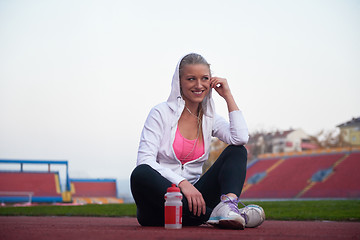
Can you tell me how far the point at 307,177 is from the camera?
32688 millimetres

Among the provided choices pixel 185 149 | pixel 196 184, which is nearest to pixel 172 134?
pixel 185 149

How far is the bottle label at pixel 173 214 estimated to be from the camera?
2.97 m

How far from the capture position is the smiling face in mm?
3512

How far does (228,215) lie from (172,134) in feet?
2.62

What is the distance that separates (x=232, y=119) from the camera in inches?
143

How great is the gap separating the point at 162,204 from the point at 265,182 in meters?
33.1

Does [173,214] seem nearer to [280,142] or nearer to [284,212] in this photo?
[284,212]

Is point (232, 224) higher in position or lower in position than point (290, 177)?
higher

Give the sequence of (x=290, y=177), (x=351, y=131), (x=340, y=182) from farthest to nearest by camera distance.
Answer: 1. (x=351, y=131)
2. (x=290, y=177)
3. (x=340, y=182)

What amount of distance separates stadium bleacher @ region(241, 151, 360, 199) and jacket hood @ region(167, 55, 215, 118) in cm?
2321

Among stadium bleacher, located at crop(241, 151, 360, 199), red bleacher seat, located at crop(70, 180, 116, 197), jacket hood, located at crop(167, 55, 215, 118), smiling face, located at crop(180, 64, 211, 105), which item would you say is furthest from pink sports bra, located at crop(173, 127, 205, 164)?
red bleacher seat, located at crop(70, 180, 116, 197)

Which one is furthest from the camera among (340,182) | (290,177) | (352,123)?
(352,123)

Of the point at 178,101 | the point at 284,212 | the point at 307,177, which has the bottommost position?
the point at 307,177

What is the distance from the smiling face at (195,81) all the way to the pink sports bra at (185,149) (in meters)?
0.28
